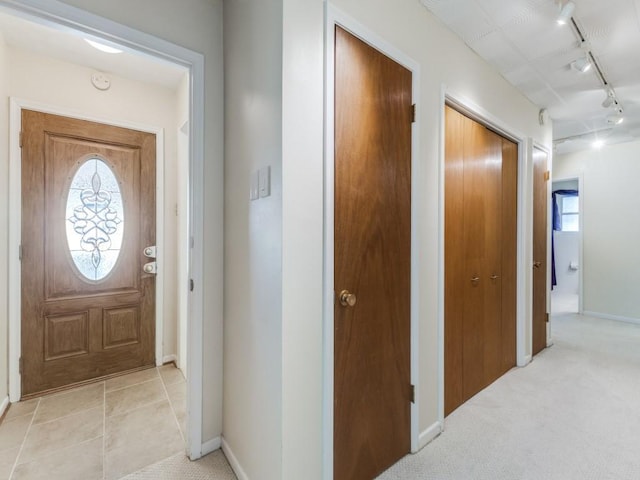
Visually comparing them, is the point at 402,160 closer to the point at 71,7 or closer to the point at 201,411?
the point at 71,7

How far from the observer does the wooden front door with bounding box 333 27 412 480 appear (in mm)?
1336

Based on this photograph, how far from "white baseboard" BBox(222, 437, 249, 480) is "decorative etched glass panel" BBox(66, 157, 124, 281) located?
169cm

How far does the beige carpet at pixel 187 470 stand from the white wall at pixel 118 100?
131 cm

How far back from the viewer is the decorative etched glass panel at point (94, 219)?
232 cm

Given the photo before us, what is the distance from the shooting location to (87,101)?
236 centimetres

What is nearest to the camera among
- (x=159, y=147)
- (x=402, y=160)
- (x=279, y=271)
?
(x=279, y=271)

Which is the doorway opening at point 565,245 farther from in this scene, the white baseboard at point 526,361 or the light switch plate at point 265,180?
the light switch plate at point 265,180

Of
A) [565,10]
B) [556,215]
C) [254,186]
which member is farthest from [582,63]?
[556,215]

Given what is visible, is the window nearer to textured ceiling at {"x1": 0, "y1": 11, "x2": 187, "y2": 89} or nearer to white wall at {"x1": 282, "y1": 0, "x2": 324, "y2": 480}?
white wall at {"x1": 282, "y1": 0, "x2": 324, "y2": 480}

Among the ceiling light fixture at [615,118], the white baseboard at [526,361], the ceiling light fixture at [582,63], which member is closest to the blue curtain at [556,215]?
the ceiling light fixture at [615,118]

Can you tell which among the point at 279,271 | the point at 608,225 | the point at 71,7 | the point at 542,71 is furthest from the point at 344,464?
the point at 608,225

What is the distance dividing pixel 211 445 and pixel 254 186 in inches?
57.4

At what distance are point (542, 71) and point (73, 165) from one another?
382 centimetres

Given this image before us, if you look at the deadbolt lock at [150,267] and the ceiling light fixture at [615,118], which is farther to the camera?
the ceiling light fixture at [615,118]
